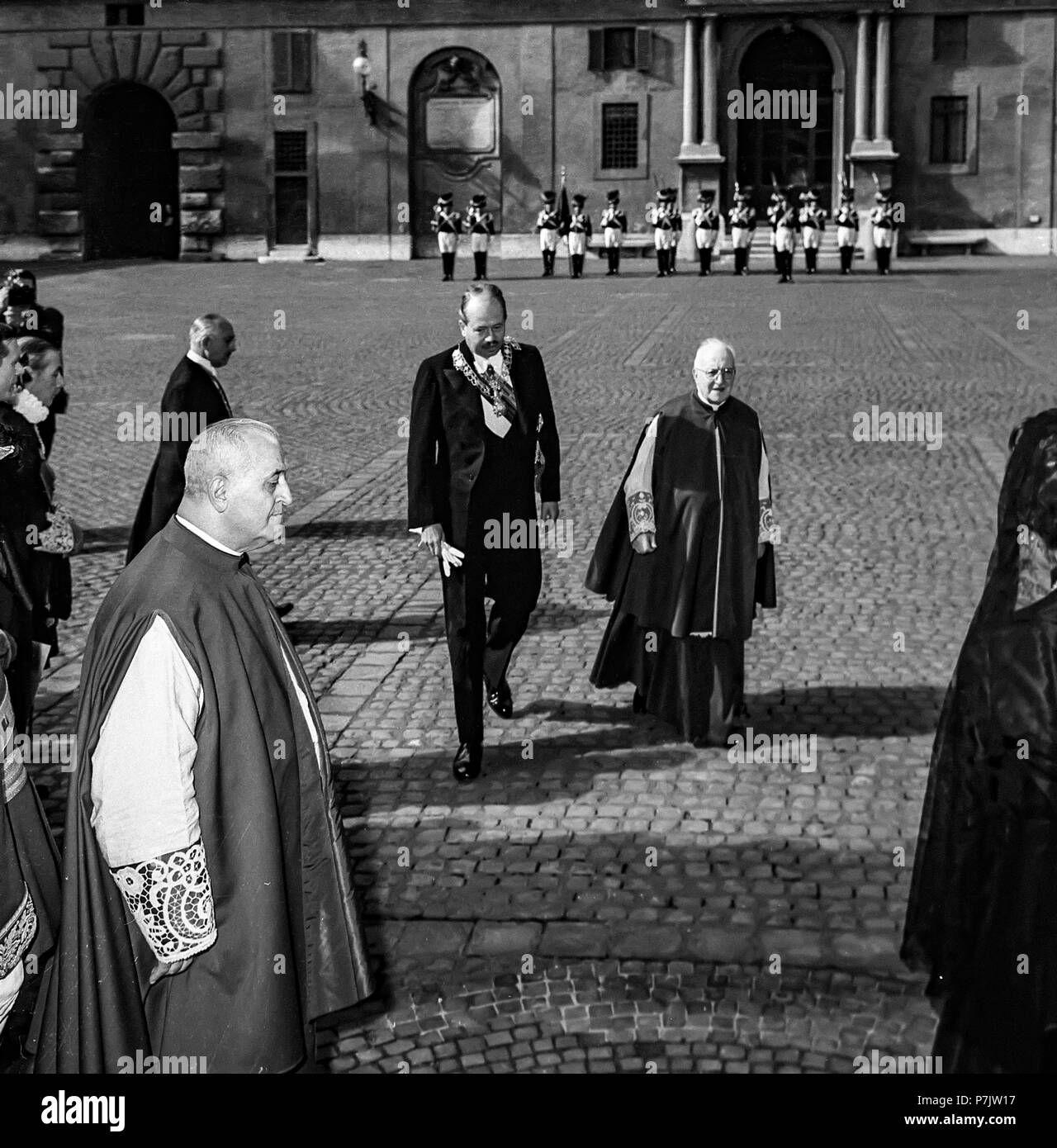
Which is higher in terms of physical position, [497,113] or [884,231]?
[497,113]

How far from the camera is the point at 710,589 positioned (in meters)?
7.67

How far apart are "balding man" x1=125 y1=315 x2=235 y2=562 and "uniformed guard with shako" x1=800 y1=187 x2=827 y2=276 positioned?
2909cm

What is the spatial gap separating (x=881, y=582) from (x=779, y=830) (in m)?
3.82

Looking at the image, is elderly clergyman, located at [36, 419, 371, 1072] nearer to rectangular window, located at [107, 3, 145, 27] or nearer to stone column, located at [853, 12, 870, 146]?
stone column, located at [853, 12, 870, 146]

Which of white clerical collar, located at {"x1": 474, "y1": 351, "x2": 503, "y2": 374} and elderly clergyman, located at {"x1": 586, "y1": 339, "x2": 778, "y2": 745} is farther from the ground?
white clerical collar, located at {"x1": 474, "y1": 351, "x2": 503, "y2": 374}

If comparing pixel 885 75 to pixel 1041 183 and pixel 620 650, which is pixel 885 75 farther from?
pixel 620 650

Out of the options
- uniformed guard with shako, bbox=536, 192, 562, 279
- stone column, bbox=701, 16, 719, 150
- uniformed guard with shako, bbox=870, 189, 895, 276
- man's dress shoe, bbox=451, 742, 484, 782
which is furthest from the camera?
stone column, bbox=701, 16, 719, 150

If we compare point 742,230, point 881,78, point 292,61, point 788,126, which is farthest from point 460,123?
point 881,78

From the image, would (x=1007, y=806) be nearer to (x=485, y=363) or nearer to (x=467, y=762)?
(x=467, y=762)

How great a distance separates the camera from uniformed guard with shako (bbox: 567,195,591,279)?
122 feet

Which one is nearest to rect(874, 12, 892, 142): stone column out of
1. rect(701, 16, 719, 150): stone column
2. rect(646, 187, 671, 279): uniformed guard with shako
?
rect(701, 16, 719, 150): stone column

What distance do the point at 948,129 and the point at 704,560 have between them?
37774 millimetres

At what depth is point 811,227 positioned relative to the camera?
120 ft

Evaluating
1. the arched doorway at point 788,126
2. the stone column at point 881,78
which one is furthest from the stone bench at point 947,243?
the stone column at point 881,78
